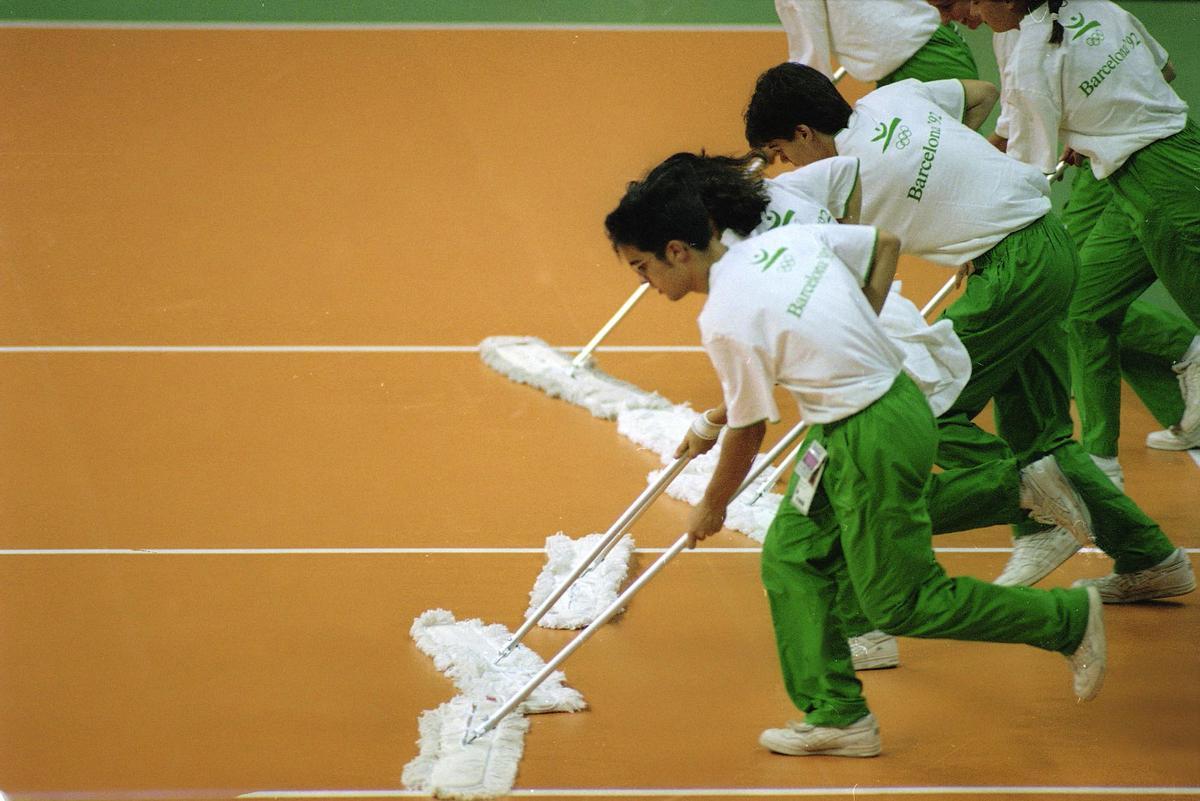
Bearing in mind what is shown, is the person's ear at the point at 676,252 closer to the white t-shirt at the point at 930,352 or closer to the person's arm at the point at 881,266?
the person's arm at the point at 881,266

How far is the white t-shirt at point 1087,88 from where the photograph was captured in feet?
13.8

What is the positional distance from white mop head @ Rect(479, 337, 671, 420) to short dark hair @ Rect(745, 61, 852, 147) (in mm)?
1888

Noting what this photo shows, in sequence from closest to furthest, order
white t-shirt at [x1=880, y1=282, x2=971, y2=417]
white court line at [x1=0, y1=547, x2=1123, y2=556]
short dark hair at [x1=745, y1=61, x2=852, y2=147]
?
white t-shirt at [x1=880, y1=282, x2=971, y2=417] < short dark hair at [x1=745, y1=61, x2=852, y2=147] < white court line at [x1=0, y1=547, x2=1123, y2=556]

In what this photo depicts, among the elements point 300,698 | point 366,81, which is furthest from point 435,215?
point 300,698

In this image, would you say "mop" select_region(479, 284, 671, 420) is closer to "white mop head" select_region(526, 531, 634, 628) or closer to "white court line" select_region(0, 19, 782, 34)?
"white mop head" select_region(526, 531, 634, 628)

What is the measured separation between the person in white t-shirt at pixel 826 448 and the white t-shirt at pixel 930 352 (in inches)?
13.8

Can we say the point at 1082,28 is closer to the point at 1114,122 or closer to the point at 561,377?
the point at 1114,122

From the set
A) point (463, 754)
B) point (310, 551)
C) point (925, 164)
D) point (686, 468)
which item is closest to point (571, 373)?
point (686, 468)

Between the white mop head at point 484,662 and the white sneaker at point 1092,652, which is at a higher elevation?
the white mop head at point 484,662

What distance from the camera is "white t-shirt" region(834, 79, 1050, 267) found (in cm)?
380

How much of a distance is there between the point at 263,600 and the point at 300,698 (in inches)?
22.6

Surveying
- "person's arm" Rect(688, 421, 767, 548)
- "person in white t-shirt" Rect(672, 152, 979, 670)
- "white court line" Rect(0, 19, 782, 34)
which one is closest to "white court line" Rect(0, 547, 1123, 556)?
"person in white t-shirt" Rect(672, 152, 979, 670)

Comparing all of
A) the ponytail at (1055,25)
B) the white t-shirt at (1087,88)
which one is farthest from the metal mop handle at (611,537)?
the ponytail at (1055,25)

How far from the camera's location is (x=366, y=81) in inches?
377
